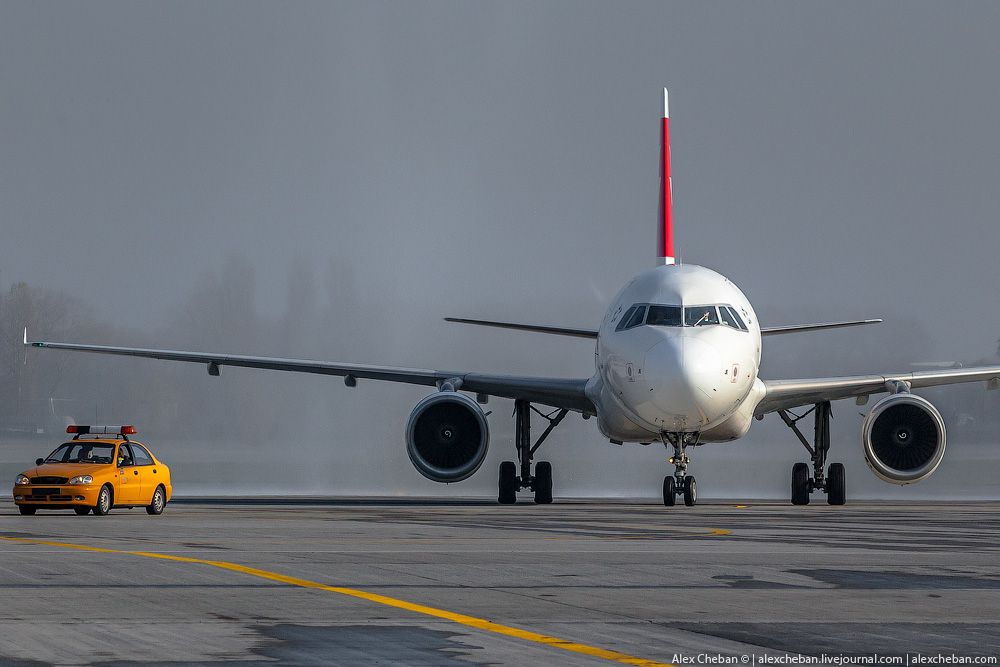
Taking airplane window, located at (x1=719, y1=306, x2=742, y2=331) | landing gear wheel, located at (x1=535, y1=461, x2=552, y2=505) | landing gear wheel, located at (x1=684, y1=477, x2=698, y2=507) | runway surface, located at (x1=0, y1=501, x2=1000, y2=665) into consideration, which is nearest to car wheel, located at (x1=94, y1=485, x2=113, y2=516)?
runway surface, located at (x1=0, y1=501, x2=1000, y2=665)

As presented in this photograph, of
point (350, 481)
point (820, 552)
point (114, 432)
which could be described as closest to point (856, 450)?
point (350, 481)

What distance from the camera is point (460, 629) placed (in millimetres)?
9828

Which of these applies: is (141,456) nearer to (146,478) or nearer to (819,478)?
(146,478)

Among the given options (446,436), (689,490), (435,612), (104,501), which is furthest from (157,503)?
(435,612)

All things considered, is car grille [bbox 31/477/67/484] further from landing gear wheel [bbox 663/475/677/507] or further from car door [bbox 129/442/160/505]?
landing gear wheel [bbox 663/475/677/507]

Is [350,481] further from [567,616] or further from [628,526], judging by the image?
[567,616]

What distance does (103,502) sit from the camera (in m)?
24.3

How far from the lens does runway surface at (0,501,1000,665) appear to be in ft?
29.8

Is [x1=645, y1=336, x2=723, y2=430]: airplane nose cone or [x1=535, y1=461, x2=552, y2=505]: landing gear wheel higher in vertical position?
[x1=645, y1=336, x2=723, y2=430]: airplane nose cone

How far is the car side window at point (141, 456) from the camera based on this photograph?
2597cm

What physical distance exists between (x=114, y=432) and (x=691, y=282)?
35.0ft

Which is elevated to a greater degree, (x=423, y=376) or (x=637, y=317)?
(x=637, y=317)

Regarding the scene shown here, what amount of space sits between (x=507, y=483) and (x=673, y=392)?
7163mm

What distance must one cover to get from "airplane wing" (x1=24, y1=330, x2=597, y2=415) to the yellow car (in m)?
5.04
